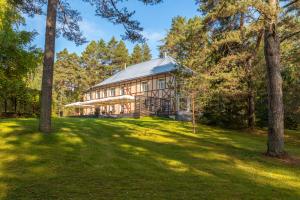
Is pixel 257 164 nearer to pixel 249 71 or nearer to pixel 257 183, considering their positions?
pixel 257 183

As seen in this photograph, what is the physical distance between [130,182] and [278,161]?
5139 millimetres

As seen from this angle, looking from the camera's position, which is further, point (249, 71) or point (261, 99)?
point (261, 99)

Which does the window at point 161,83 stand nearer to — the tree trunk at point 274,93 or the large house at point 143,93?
the large house at point 143,93

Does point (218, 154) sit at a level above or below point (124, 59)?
below

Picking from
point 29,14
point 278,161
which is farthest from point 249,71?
point 29,14

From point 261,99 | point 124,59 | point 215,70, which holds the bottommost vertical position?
point 261,99

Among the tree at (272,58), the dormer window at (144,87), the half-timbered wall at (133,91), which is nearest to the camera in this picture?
the tree at (272,58)

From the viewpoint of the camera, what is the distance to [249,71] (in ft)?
60.6

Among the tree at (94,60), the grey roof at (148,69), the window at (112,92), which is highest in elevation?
the tree at (94,60)

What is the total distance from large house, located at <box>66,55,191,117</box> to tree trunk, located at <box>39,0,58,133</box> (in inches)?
542

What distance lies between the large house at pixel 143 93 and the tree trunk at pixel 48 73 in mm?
13770

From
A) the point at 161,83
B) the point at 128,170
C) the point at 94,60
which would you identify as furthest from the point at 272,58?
the point at 94,60

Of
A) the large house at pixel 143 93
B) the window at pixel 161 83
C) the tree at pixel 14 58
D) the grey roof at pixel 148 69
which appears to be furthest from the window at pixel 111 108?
the tree at pixel 14 58

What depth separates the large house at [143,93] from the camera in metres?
28.4
